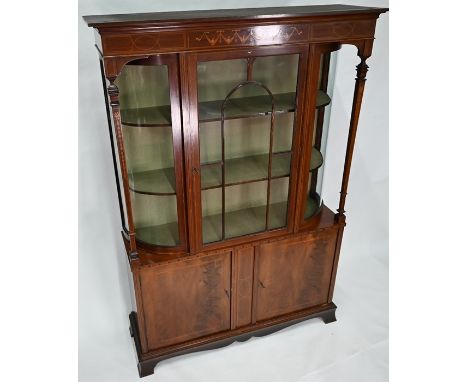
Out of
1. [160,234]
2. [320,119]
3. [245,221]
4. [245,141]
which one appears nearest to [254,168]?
[245,141]

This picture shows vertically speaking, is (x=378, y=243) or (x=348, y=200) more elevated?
(x=348, y=200)

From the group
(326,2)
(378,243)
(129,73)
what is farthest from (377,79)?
(129,73)

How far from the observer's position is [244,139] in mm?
1673

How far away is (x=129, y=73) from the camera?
144 centimetres

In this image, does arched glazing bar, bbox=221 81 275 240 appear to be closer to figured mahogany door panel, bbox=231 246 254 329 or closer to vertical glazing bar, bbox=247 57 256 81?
vertical glazing bar, bbox=247 57 256 81

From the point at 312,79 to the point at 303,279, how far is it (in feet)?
2.97

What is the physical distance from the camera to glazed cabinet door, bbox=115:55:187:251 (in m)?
1.42

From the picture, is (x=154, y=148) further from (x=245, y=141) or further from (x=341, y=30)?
(x=341, y=30)

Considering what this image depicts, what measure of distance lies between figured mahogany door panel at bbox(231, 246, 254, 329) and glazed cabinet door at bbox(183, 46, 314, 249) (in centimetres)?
9

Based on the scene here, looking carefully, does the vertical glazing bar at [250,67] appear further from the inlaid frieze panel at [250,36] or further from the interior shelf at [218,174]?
the interior shelf at [218,174]

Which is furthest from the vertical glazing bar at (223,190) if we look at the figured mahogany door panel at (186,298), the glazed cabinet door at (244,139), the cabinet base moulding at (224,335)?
the cabinet base moulding at (224,335)

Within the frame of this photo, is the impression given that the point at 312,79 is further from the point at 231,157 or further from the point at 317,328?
the point at 317,328

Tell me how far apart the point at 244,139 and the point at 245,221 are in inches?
13.9

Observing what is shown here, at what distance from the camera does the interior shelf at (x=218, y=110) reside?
1.49 meters
